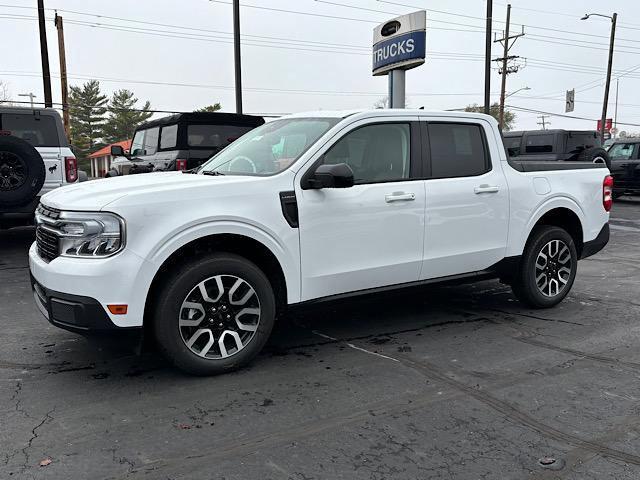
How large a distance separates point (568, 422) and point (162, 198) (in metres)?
2.74

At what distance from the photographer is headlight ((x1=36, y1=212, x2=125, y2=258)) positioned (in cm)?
340

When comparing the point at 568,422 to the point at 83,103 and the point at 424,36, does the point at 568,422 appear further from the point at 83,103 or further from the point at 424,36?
the point at 83,103

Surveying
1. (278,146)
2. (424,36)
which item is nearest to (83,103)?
(424,36)

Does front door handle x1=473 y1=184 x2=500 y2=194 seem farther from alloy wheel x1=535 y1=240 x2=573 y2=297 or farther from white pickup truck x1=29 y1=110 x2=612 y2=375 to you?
alloy wheel x1=535 y1=240 x2=573 y2=297

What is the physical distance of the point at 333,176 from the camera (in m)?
3.83

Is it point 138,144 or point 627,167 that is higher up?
point 138,144

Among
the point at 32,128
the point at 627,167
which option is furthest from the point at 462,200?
the point at 627,167

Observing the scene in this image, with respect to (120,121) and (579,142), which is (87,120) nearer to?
(120,121)

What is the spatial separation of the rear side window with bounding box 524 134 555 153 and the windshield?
1190cm

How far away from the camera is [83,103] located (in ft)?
240

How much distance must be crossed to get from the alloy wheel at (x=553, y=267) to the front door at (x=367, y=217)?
1572 mm

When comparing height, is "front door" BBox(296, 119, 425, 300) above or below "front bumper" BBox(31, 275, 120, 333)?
above

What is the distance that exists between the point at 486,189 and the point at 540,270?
3.71ft

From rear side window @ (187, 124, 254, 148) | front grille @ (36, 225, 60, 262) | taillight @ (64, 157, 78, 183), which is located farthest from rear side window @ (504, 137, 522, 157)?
front grille @ (36, 225, 60, 262)
